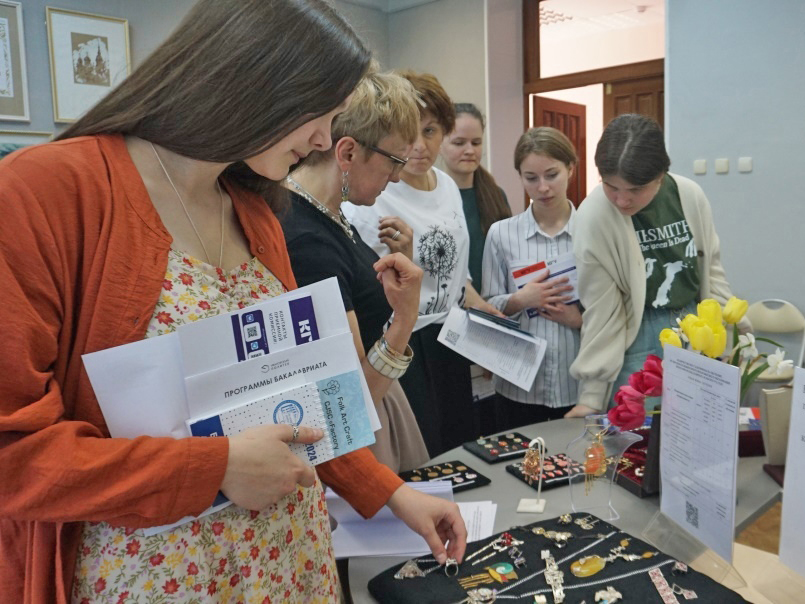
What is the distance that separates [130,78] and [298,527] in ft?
1.99

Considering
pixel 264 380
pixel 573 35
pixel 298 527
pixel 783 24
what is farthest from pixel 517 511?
pixel 573 35

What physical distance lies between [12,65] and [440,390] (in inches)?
137

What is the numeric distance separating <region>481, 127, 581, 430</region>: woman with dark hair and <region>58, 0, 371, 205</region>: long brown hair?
1.63 meters

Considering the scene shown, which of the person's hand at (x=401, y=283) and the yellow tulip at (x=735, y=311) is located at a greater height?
the person's hand at (x=401, y=283)

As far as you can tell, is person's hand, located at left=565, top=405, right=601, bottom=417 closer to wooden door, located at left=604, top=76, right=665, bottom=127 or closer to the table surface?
the table surface

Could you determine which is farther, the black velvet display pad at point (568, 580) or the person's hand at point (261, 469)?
the black velvet display pad at point (568, 580)

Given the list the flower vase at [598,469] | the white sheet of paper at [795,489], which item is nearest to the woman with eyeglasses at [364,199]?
the flower vase at [598,469]

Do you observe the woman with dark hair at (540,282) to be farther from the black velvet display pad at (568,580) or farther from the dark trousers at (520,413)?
the black velvet display pad at (568,580)

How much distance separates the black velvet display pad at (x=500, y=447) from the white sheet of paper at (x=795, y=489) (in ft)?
2.21

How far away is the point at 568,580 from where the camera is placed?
1.01 m

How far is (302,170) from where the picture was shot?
1524mm

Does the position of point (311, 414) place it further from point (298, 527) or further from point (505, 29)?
point (505, 29)

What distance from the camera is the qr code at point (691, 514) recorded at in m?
1.13

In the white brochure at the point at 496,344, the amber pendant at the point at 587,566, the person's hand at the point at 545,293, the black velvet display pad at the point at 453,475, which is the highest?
the person's hand at the point at 545,293
